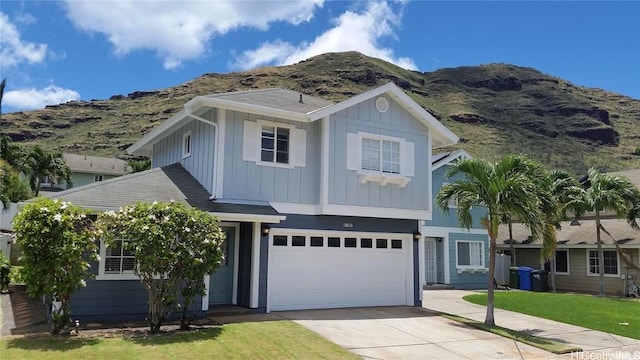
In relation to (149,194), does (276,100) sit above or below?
above

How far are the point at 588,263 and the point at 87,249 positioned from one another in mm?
21503

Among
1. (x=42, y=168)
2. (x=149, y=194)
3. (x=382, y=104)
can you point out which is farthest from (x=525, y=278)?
(x=42, y=168)

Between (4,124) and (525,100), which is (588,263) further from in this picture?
(4,124)

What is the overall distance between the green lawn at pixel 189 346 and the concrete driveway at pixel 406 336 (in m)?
0.74

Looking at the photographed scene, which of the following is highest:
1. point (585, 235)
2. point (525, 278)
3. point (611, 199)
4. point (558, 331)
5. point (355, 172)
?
point (355, 172)

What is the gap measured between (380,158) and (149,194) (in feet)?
21.6

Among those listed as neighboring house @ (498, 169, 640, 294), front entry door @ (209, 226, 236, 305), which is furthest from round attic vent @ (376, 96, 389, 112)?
neighboring house @ (498, 169, 640, 294)

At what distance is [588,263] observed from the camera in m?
23.1

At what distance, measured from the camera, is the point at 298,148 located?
1403cm

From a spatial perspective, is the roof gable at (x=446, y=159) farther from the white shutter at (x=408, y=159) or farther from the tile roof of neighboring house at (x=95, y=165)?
the tile roof of neighboring house at (x=95, y=165)

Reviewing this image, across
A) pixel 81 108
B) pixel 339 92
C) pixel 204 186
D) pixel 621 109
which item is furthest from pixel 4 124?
pixel 621 109

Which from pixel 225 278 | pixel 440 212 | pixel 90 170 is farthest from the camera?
pixel 90 170

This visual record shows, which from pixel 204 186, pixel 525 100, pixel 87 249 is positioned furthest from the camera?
pixel 525 100

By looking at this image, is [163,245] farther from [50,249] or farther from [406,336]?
[406,336]
